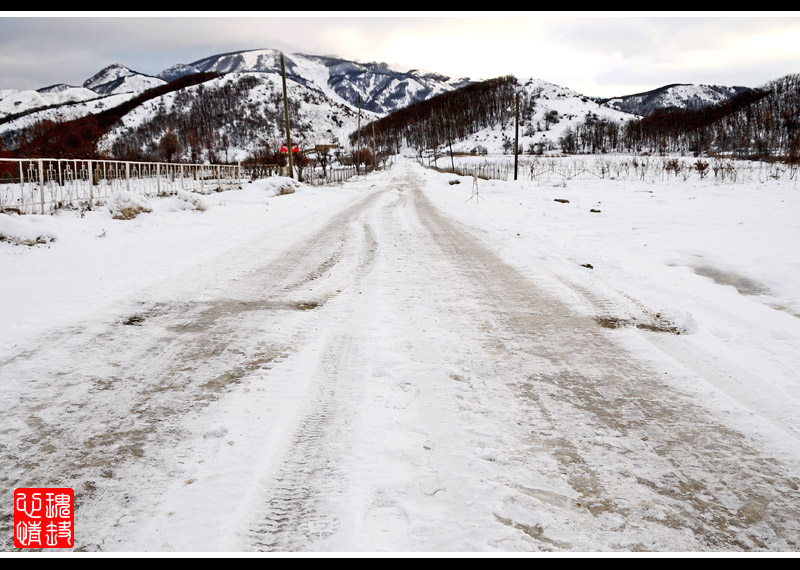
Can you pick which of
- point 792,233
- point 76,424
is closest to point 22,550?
point 76,424

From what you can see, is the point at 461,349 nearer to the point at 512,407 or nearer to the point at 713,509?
the point at 512,407

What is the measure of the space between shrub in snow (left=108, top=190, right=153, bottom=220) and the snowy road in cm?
864

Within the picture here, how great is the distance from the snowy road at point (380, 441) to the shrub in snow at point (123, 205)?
8635 mm

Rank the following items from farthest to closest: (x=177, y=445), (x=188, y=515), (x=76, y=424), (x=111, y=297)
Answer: (x=111, y=297), (x=76, y=424), (x=177, y=445), (x=188, y=515)

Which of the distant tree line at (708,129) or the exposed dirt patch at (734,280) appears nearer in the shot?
the exposed dirt patch at (734,280)

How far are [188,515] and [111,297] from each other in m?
3.85

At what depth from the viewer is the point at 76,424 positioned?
7.89 feet

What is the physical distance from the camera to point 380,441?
2.26 m

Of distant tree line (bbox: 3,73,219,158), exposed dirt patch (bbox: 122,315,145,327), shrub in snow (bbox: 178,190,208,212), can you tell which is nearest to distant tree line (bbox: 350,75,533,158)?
distant tree line (bbox: 3,73,219,158)

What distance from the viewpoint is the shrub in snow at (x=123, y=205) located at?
11148mm

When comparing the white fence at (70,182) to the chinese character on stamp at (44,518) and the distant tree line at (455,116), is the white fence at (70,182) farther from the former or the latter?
the distant tree line at (455,116)

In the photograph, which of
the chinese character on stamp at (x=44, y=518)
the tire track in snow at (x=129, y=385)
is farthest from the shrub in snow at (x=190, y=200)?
the chinese character on stamp at (x=44, y=518)

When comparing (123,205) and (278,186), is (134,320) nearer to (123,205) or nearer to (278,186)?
(123,205)

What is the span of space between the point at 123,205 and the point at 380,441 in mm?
11814
